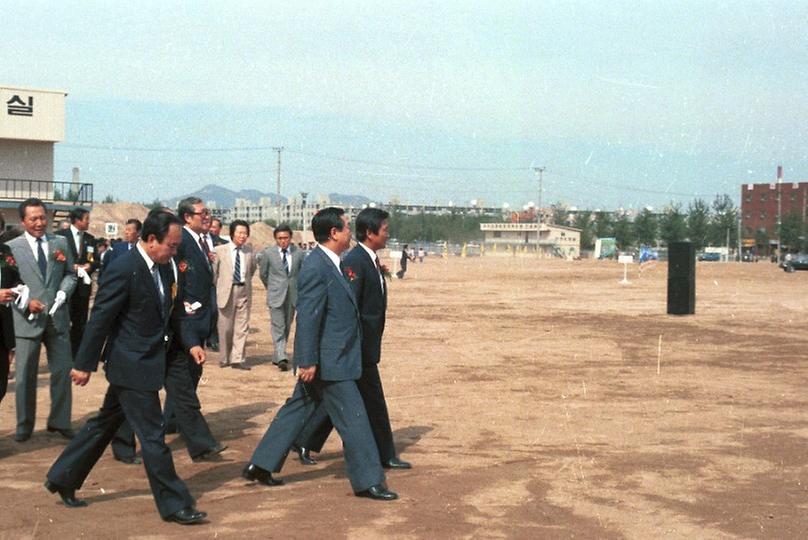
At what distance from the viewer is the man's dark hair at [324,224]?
680 cm

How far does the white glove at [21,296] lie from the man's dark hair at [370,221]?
2.64m

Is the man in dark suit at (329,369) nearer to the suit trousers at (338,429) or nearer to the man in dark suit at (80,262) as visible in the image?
the suit trousers at (338,429)

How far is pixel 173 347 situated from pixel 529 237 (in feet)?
410

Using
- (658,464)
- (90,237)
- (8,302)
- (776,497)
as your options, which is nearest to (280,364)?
(90,237)

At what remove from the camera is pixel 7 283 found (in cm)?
802

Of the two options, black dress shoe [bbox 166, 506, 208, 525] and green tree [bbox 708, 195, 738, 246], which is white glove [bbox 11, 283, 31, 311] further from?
green tree [bbox 708, 195, 738, 246]

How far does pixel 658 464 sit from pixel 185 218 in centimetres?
449

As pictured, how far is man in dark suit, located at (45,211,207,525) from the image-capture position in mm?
5926

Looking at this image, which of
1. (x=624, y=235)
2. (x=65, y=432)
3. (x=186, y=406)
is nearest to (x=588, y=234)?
(x=624, y=235)

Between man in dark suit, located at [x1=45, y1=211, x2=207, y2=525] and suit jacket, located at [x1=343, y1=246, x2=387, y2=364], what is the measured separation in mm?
1485

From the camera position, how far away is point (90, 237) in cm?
1182

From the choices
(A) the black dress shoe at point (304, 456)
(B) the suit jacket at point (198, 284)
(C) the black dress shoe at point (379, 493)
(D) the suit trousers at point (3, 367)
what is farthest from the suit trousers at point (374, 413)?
(D) the suit trousers at point (3, 367)

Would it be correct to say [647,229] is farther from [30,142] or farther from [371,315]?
[371,315]

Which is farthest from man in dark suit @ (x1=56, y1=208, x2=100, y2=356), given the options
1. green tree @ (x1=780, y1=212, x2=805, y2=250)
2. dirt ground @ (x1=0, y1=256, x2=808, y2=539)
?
green tree @ (x1=780, y1=212, x2=805, y2=250)
